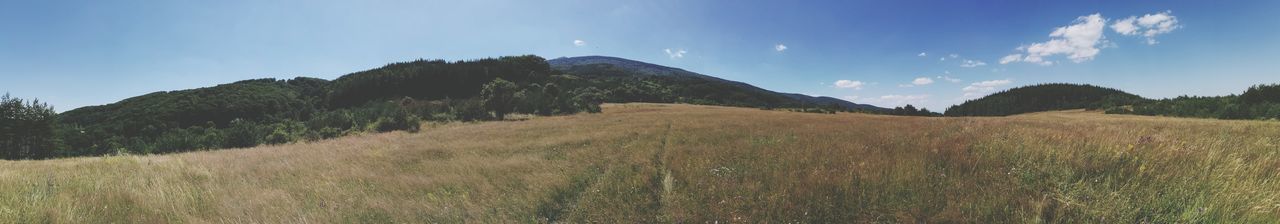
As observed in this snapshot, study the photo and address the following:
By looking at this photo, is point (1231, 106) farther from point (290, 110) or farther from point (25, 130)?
point (290, 110)

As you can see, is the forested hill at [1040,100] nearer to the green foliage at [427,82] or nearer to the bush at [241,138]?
the bush at [241,138]

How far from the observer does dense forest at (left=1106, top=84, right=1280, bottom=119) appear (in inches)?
1302

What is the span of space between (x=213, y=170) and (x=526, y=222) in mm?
10703

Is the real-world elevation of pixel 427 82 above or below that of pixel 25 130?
above

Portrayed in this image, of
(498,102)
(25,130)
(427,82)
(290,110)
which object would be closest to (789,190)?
(498,102)

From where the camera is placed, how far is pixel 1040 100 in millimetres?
110562

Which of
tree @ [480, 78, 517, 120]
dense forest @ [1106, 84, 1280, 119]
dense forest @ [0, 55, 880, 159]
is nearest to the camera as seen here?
dense forest @ [1106, 84, 1280, 119]

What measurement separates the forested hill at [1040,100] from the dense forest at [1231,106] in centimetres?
2266

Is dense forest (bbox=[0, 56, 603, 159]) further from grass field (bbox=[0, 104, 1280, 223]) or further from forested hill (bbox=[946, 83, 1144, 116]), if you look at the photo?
forested hill (bbox=[946, 83, 1144, 116])

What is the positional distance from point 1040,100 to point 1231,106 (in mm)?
89916

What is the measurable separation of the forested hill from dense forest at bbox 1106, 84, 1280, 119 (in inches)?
892

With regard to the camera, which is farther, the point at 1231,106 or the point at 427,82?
the point at 427,82

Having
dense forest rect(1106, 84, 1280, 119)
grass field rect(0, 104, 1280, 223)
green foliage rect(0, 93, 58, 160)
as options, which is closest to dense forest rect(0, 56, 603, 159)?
green foliage rect(0, 93, 58, 160)

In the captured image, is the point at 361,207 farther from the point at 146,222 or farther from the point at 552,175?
the point at 552,175
